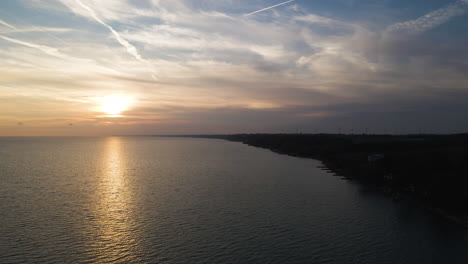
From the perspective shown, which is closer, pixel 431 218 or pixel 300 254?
pixel 300 254

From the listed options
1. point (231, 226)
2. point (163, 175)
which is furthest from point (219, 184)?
point (231, 226)

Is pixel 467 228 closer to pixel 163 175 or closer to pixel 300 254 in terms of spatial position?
pixel 300 254

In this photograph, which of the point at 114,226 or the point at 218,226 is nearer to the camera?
the point at 218,226

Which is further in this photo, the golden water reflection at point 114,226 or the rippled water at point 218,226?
the golden water reflection at point 114,226

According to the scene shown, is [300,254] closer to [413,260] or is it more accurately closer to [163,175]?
[413,260]

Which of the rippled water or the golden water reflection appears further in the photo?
the golden water reflection

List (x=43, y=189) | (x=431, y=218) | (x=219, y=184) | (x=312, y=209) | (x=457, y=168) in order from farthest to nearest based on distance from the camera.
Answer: (x=219, y=184)
(x=43, y=189)
(x=457, y=168)
(x=312, y=209)
(x=431, y=218)

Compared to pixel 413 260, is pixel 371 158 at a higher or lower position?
higher

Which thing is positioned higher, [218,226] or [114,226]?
[218,226]

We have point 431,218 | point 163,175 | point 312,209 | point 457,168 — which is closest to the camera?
point 431,218

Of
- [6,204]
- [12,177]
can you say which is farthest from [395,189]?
[12,177]
